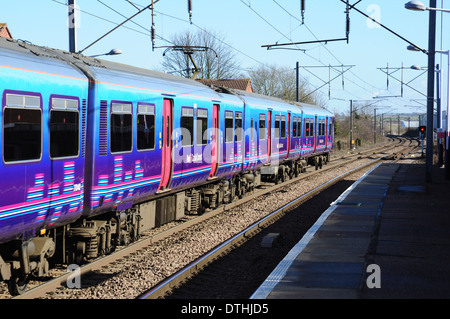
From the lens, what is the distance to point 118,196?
11.1 m

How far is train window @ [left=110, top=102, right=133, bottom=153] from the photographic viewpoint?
10641mm

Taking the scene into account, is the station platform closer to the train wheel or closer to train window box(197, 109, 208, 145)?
the train wheel

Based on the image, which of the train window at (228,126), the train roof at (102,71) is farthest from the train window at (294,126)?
the train roof at (102,71)

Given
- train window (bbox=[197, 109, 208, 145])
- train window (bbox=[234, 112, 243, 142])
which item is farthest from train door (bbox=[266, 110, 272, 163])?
train window (bbox=[197, 109, 208, 145])

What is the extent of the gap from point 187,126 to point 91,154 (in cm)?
476

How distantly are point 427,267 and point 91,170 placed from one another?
220 inches

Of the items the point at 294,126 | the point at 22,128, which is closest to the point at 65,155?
the point at 22,128

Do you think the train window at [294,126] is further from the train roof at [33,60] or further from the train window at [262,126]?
the train roof at [33,60]

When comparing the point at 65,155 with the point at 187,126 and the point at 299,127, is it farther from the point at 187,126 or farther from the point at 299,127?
the point at 299,127

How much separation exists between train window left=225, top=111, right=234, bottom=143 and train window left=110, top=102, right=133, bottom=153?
663 cm

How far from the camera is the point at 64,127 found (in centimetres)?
918
